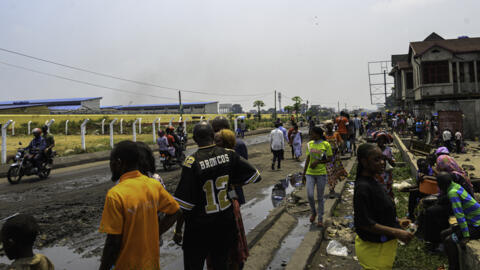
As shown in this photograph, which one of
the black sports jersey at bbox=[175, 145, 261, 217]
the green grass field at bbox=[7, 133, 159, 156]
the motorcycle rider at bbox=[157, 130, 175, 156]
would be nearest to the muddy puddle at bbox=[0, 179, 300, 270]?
the black sports jersey at bbox=[175, 145, 261, 217]

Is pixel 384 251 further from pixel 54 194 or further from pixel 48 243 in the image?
pixel 54 194

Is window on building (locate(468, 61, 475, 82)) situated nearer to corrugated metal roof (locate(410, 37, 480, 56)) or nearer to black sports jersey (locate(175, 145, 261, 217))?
corrugated metal roof (locate(410, 37, 480, 56))

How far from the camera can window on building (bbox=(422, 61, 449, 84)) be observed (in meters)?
27.8

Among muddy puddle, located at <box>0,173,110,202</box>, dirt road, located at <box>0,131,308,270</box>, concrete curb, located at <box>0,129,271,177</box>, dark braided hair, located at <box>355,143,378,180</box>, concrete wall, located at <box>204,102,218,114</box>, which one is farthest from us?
concrete wall, located at <box>204,102,218,114</box>

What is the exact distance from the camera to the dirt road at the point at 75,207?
5102 mm

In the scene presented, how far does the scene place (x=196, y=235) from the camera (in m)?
3.01

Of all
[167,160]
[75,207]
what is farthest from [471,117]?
[75,207]

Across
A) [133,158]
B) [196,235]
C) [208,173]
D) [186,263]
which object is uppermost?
[133,158]

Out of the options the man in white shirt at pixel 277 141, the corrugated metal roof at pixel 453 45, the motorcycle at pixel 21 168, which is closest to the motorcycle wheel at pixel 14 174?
the motorcycle at pixel 21 168

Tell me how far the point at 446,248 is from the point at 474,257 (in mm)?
510

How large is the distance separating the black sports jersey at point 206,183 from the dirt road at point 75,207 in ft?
6.63

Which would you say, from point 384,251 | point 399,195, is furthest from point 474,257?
point 399,195

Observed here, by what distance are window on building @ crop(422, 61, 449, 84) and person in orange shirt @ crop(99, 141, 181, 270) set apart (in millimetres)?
29969

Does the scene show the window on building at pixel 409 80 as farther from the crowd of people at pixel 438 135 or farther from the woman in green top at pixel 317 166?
the woman in green top at pixel 317 166
